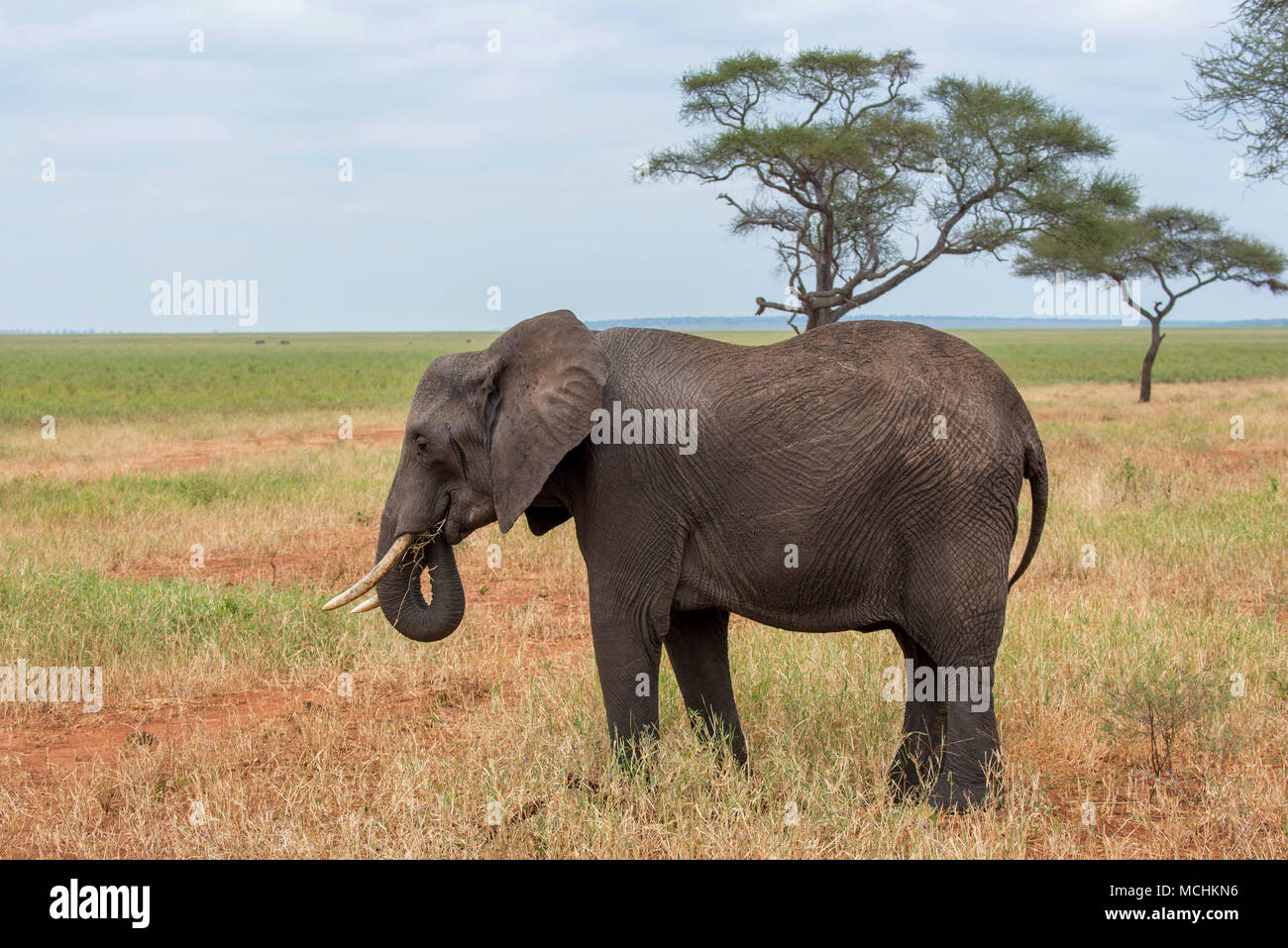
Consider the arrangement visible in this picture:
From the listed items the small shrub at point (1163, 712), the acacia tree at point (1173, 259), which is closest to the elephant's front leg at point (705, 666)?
the small shrub at point (1163, 712)

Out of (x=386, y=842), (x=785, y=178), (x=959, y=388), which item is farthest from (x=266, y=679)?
A: (x=785, y=178)

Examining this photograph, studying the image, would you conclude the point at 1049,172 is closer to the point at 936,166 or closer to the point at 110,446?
the point at 936,166

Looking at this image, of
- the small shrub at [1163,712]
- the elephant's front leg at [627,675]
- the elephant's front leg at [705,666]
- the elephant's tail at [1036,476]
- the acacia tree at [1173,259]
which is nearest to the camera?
the elephant's front leg at [627,675]

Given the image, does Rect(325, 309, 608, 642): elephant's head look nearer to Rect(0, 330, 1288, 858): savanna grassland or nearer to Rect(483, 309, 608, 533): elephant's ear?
Rect(483, 309, 608, 533): elephant's ear

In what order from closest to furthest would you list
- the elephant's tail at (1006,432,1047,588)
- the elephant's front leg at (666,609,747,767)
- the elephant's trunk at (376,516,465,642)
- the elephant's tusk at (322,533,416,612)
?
1. the elephant's tail at (1006,432,1047,588)
2. the elephant's tusk at (322,533,416,612)
3. the elephant's trunk at (376,516,465,642)
4. the elephant's front leg at (666,609,747,767)

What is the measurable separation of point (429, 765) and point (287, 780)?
0.68 meters

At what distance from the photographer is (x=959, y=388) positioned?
4.71m

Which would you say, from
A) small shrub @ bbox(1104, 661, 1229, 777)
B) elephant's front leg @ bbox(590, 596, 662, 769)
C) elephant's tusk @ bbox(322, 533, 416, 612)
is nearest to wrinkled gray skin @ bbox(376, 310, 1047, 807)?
elephant's front leg @ bbox(590, 596, 662, 769)

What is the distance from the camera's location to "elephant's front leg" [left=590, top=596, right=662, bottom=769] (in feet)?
15.7

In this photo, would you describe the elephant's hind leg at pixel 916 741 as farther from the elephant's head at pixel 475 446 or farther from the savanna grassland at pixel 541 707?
the elephant's head at pixel 475 446

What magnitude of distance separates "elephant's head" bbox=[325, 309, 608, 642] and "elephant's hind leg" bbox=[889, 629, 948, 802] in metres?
1.78

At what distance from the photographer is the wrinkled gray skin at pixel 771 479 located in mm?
4641

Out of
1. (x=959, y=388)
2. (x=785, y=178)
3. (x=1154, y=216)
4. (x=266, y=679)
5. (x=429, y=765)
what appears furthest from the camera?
(x=1154, y=216)

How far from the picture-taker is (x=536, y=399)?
4754mm
